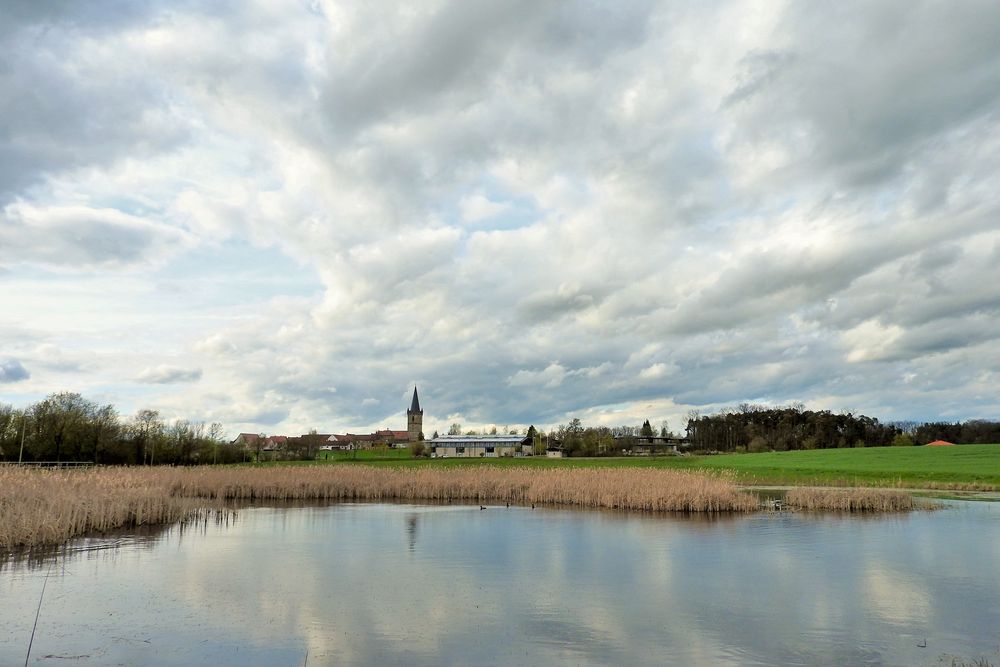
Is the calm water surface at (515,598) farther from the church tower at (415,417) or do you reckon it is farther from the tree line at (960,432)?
the church tower at (415,417)

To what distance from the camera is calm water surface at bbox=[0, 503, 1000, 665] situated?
9.41 meters

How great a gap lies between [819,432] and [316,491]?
88599 millimetres

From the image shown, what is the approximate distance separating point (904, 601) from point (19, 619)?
14.5m

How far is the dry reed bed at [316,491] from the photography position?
63.7ft

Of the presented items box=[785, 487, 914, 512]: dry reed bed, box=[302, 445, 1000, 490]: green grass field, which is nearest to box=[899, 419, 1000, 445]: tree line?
box=[302, 445, 1000, 490]: green grass field

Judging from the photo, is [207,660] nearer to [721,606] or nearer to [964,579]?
[721,606]

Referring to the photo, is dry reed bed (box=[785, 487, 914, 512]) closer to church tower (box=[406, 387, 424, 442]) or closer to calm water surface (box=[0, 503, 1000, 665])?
calm water surface (box=[0, 503, 1000, 665])

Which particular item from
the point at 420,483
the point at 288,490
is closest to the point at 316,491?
the point at 288,490

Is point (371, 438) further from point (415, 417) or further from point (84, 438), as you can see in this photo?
point (84, 438)

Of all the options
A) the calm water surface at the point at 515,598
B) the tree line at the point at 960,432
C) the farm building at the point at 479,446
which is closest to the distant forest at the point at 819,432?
the tree line at the point at 960,432

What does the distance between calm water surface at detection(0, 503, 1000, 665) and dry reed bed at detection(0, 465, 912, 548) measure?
1.92 metres

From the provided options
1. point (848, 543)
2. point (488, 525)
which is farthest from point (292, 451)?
point (848, 543)

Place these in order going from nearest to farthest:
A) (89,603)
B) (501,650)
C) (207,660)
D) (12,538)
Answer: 1. (207,660)
2. (501,650)
3. (89,603)
4. (12,538)

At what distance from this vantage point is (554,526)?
2320 centimetres
